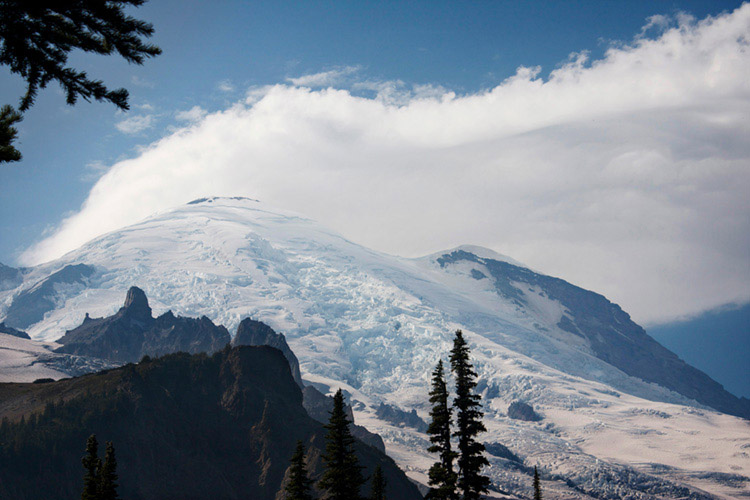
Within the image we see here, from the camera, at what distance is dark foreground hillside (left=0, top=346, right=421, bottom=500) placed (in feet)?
399

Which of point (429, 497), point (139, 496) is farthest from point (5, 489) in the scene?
point (429, 497)

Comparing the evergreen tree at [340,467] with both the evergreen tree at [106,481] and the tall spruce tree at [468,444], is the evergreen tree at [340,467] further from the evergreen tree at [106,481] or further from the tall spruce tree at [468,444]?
the evergreen tree at [106,481]

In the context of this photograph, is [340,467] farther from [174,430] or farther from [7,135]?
[174,430]

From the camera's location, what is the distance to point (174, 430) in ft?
464

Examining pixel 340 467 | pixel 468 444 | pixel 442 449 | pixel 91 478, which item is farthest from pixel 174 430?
pixel 468 444

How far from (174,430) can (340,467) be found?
11171 cm

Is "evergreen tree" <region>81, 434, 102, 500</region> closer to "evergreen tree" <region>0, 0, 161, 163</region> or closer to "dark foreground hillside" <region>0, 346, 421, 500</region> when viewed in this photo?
"evergreen tree" <region>0, 0, 161, 163</region>

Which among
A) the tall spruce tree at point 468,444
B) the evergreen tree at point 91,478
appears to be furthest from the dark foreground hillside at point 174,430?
the tall spruce tree at point 468,444

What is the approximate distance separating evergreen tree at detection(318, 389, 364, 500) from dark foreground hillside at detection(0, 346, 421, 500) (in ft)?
274

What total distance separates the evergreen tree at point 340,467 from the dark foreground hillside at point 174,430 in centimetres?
8358

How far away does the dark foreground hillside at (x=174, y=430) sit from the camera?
122 metres

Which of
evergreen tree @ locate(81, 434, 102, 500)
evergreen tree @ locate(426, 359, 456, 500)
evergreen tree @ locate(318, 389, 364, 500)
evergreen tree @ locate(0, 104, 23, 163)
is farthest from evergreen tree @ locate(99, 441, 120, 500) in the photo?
evergreen tree @ locate(0, 104, 23, 163)

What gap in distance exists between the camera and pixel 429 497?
36938mm

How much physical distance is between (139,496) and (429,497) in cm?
9817
